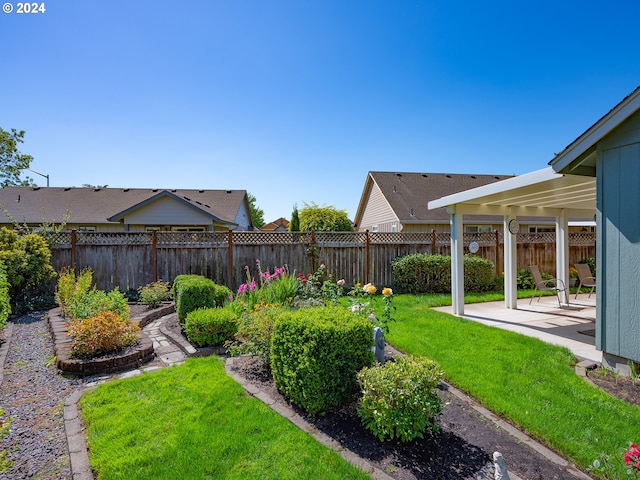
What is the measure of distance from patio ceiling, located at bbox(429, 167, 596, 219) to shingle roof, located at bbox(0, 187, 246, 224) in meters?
12.5

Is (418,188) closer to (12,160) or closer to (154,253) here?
(154,253)

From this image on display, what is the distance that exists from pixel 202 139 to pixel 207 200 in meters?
8.48

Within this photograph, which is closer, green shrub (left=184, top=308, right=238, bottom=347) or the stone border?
the stone border

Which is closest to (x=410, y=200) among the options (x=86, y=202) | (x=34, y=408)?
(x=34, y=408)

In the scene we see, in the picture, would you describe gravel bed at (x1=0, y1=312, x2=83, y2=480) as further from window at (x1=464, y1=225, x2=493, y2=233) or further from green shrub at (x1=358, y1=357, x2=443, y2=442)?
window at (x1=464, y1=225, x2=493, y2=233)

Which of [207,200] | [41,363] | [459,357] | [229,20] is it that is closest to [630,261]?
[459,357]

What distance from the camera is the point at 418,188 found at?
1839cm

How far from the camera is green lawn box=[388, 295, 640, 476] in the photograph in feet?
8.36

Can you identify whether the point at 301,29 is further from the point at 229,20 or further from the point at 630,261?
the point at 630,261

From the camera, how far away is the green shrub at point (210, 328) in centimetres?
464

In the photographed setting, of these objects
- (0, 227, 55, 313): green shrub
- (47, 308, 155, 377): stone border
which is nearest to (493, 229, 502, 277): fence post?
(47, 308, 155, 377): stone border

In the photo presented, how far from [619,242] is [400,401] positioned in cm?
328

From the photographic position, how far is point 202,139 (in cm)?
1188

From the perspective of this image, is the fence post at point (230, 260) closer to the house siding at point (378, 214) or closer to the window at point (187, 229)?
the window at point (187, 229)
